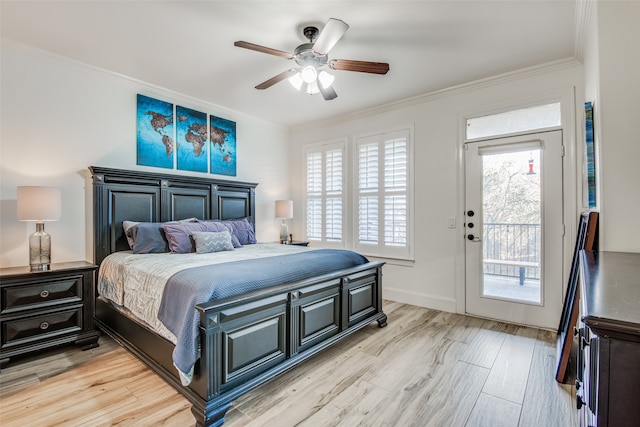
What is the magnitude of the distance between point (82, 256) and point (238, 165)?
2.21 meters

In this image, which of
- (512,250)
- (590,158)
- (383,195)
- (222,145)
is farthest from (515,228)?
(222,145)

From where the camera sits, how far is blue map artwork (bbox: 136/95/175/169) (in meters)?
3.57

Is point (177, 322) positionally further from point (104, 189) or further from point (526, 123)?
point (526, 123)

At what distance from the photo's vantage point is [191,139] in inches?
159

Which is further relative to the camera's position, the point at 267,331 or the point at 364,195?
the point at 364,195

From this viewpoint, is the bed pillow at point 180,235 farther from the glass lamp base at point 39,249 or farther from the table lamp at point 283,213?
the table lamp at point 283,213

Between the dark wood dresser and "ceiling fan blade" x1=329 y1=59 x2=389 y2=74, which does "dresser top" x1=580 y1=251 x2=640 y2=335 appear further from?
"ceiling fan blade" x1=329 y1=59 x2=389 y2=74

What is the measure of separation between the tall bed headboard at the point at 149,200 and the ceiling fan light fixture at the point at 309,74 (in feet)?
6.92

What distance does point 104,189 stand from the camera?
3174 mm

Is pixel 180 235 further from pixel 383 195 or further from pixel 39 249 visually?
pixel 383 195

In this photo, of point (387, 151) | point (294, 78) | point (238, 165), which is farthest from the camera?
point (238, 165)

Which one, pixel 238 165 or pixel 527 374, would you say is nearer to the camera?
pixel 527 374

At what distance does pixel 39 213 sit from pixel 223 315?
79.2 inches

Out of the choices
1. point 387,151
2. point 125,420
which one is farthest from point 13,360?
point 387,151
